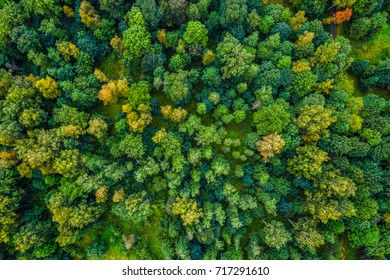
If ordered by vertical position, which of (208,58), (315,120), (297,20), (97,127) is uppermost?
(297,20)

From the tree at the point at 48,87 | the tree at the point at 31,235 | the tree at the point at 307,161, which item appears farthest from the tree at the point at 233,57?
the tree at the point at 31,235

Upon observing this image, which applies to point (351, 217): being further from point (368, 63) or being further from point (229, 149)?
point (368, 63)

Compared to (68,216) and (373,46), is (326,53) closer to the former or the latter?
(373,46)

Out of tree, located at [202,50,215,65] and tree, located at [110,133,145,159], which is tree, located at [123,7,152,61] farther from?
tree, located at [110,133,145,159]

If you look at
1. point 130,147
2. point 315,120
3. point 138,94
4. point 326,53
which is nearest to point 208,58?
point 138,94

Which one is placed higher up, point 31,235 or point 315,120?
point 315,120

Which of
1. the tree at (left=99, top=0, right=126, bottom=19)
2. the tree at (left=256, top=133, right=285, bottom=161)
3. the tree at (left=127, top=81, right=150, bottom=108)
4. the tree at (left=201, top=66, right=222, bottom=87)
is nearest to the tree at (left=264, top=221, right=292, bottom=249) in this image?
the tree at (left=256, top=133, right=285, bottom=161)
